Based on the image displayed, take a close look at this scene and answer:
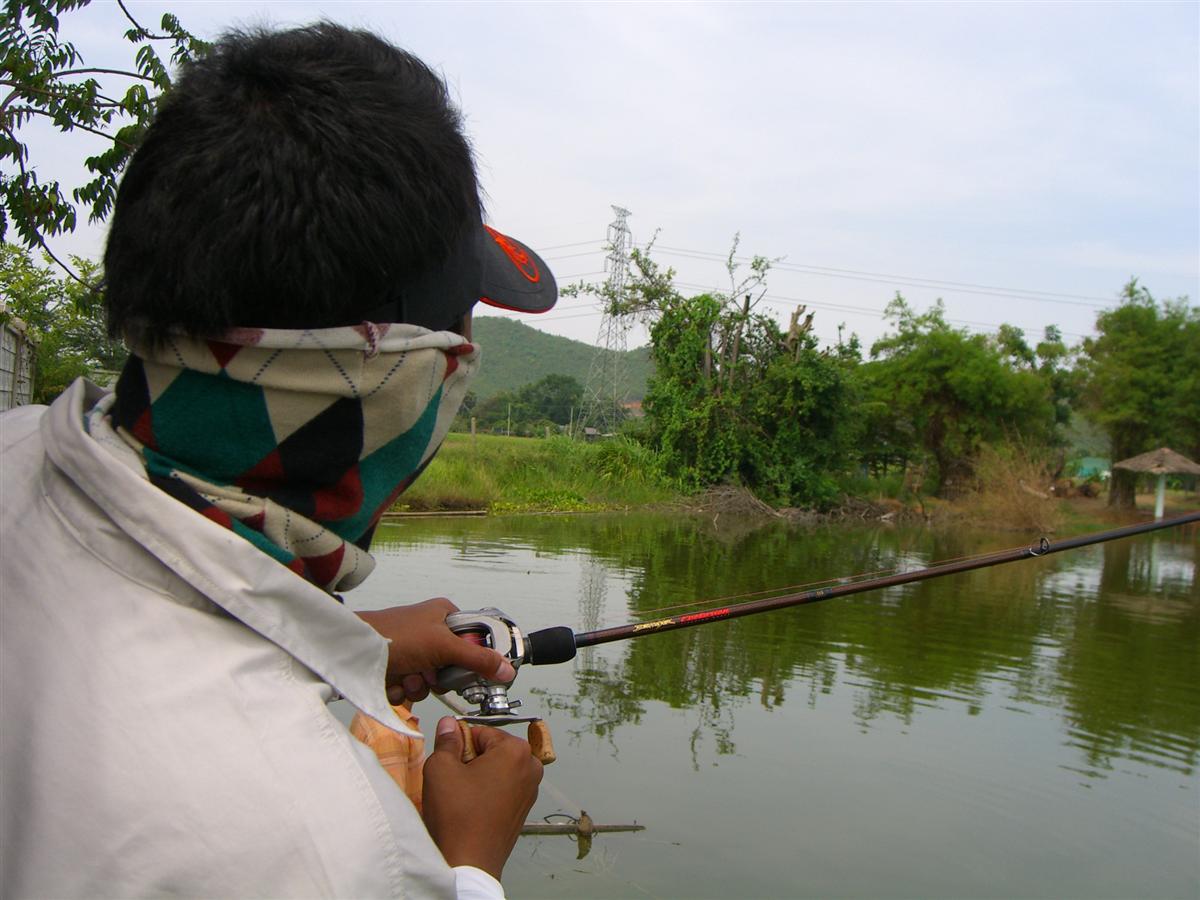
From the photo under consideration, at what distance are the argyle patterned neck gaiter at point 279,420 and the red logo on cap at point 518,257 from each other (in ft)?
0.90

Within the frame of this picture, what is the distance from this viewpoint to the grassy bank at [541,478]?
44.3 ft

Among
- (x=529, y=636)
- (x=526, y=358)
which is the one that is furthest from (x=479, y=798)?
(x=526, y=358)

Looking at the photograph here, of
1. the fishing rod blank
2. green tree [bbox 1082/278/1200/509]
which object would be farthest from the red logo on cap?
green tree [bbox 1082/278/1200/509]

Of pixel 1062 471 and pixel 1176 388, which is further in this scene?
pixel 1062 471

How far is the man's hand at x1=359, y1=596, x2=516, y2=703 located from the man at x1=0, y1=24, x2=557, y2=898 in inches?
11.8

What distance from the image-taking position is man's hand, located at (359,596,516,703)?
1306 millimetres

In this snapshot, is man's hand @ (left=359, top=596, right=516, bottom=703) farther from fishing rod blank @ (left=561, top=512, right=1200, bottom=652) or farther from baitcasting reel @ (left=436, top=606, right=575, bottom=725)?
fishing rod blank @ (left=561, top=512, right=1200, bottom=652)

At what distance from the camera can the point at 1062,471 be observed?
30625mm

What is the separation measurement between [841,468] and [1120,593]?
10.0 meters

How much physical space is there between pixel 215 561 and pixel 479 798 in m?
0.36

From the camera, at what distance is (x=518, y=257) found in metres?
1.21

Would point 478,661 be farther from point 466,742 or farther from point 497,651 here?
point 466,742

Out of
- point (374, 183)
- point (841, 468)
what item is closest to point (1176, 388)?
point (841, 468)

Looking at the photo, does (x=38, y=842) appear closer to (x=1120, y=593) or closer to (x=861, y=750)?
(x=861, y=750)
